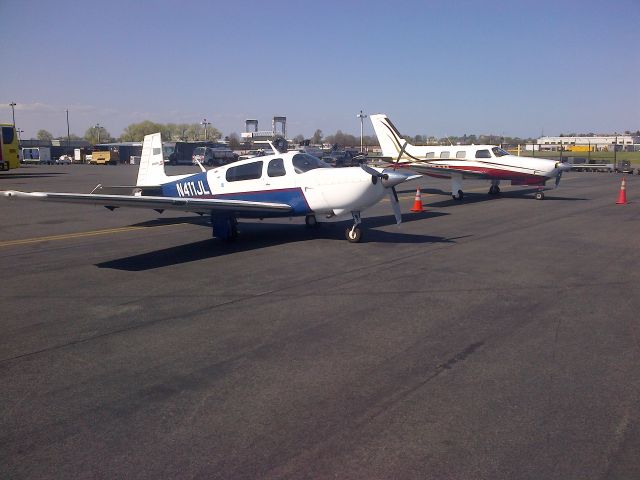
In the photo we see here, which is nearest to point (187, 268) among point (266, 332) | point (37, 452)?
point (266, 332)

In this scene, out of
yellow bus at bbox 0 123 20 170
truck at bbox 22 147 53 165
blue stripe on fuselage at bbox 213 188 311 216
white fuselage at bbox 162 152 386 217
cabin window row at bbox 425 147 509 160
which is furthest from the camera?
truck at bbox 22 147 53 165

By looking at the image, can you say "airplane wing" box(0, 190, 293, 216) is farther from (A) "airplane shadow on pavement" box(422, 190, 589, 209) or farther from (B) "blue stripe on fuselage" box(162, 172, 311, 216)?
(A) "airplane shadow on pavement" box(422, 190, 589, 209)

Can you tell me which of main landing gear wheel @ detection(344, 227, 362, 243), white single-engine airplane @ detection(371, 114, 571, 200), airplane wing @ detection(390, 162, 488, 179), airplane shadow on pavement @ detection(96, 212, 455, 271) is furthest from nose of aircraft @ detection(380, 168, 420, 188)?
airplane wing @ detection(390, 162, 488, 179)

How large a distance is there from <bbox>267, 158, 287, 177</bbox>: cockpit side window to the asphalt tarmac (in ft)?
6.82

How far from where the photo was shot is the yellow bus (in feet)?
137

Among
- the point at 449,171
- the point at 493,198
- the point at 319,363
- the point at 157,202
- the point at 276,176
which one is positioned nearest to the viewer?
the point at 319,363

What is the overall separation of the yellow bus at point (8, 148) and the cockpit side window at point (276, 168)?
36997 mm

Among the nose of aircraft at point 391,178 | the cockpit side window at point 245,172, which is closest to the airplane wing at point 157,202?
the cockpit side window at point 245,172

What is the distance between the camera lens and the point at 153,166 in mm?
15828

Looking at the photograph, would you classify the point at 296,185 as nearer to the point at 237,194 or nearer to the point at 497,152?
the point at 237,194

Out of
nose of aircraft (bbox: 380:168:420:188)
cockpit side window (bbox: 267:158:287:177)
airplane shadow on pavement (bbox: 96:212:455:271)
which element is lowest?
airplane shadow on pavement (bbox: 96:212:455:271)

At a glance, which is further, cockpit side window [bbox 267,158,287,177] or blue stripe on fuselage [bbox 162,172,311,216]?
cockpit side window [bbox 267,158,287,177]

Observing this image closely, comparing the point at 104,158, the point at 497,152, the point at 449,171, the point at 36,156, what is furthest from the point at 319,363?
the point at 36,156

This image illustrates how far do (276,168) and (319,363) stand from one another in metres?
8.14
